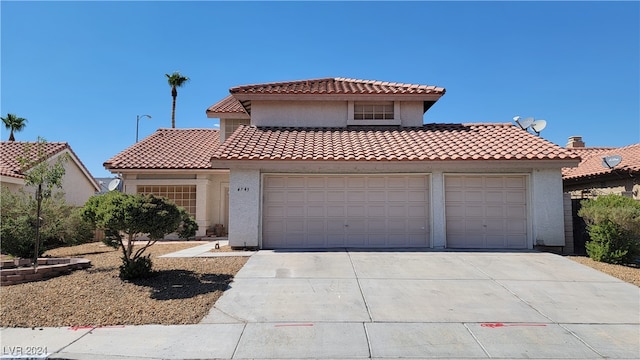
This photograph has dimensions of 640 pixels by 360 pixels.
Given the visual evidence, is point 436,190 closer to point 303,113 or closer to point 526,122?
point 303,113

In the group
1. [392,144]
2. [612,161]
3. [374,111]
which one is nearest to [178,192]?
[374,111]

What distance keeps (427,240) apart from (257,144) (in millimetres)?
Answer: 6174

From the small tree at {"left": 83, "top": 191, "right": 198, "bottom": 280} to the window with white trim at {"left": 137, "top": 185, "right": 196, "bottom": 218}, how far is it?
826cm

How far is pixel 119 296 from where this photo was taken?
22.6 ft

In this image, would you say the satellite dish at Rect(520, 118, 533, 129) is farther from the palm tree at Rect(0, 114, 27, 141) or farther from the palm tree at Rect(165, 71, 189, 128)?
the palm tree at Rect(0, 114, 27, 141)

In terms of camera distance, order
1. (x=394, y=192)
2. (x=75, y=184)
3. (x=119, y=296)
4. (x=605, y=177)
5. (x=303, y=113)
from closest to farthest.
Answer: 1. (x=119, y=296)
2. (x=394, y=192)
3. (x=303, y=113)
4. (x=605, y=177)
5. (x=75, y=184)

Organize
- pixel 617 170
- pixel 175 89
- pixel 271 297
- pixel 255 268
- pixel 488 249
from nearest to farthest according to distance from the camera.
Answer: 1. pixel 271 297
2. pixel 255 268
3. pixel 488 249
4. pixel 617 170
5. pixel 175 89

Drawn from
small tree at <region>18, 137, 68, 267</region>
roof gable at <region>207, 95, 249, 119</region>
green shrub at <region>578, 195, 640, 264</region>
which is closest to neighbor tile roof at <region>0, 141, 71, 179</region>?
small tree at <region>18, 137, 68, 267</region>

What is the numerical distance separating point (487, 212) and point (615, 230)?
314 cm

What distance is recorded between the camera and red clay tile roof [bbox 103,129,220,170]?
52.6 feet

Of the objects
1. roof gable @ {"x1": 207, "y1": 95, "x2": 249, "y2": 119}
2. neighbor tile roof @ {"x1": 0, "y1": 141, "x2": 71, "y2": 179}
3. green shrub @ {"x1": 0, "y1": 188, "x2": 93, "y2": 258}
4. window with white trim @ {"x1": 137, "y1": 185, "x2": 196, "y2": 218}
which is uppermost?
roof gable @ {"x1": 207, "y1": 95, "x2": 249, "y2": 119}

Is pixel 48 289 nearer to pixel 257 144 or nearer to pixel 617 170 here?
pixel 257 144

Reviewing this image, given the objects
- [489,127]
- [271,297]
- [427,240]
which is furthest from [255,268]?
[489,127]

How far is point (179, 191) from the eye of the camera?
16359 millimetres
